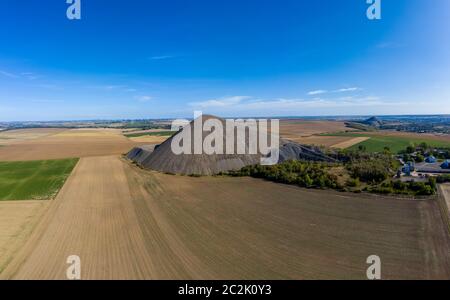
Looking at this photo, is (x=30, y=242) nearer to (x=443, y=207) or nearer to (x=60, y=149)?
(x=443, y=207)

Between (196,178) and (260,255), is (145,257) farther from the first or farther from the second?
(196,178)

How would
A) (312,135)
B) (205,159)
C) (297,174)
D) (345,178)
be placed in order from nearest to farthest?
(345,178), (297,174), (205,159), (312,135)

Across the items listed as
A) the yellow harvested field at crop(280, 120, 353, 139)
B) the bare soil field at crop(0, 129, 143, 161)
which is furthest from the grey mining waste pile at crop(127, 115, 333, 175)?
the yellow harvested field at crop(280, 120, 353, 139)

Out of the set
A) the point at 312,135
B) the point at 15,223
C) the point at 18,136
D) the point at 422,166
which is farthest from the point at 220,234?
the point at 18,136

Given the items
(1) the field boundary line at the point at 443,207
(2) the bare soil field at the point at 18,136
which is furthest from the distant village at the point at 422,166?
(2) the bare soil field at the point at 18,136
